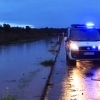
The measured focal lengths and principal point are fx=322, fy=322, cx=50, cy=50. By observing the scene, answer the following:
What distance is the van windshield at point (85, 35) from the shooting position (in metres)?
16.5

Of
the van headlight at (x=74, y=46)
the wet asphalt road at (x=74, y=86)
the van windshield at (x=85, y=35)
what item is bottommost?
the wet asphalt road at (x=74, y=86)

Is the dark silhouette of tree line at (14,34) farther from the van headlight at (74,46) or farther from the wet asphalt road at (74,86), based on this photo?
the wet asphalt road at (74,86)

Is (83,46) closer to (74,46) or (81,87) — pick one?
(74,46)

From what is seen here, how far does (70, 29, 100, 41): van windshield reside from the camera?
16.5 metres

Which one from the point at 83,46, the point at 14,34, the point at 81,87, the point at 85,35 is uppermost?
the point at 85,35

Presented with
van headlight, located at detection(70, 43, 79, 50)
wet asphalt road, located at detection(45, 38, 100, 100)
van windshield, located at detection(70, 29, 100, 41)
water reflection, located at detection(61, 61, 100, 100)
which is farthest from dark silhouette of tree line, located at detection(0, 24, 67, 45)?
water reflection, located at detection(61, 61, 100, 100)

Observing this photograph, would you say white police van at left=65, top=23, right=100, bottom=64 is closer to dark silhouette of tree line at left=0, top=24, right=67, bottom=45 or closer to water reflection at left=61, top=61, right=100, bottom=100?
water reflection at left=61, top=61, right=100, bottom=100

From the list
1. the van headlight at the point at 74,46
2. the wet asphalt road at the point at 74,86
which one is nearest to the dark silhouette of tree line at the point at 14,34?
the van headlight at the point at 74,46

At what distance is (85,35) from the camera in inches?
658

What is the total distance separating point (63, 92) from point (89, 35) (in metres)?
8.20

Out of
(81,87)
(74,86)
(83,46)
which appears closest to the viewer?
(81,87)

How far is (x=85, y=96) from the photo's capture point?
841 centimetres

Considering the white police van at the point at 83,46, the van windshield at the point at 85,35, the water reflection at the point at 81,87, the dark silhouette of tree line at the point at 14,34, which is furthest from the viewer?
the dark silhouette of tree line at the point at 14,34

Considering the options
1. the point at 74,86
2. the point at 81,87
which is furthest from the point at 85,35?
the point at 81,87
